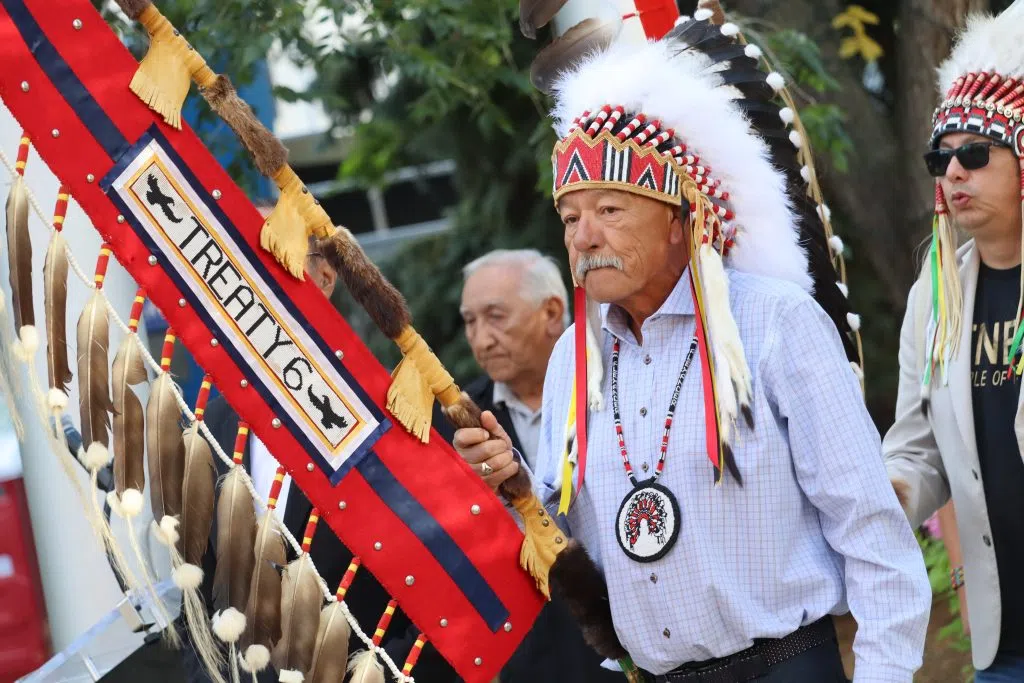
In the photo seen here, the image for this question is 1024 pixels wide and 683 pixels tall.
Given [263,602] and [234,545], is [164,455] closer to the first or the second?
[234,545]

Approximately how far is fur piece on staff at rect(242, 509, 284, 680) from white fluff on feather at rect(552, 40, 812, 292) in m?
1.08

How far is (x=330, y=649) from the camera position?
7.48ft

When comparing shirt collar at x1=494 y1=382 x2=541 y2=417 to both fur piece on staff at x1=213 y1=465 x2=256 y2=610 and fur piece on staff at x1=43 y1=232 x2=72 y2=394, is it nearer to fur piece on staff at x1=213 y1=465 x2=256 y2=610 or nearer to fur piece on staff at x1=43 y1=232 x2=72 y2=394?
fur piece on staff at x1=213 y1=465 x2=256 y2=610

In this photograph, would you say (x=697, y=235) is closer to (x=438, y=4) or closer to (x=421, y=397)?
(x=421, y=397)

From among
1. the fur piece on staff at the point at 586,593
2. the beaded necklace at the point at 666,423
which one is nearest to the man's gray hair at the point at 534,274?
the beaded necklace at the point at 666,423

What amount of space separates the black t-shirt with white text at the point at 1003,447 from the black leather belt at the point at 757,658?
1.89 ft

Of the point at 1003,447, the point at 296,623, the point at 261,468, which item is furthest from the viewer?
the point at 261,468

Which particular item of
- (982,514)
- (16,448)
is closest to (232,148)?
(16,448)

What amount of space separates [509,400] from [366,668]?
1.97 metres

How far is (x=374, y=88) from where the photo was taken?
661 centimetres

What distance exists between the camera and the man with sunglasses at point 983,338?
9.19ft

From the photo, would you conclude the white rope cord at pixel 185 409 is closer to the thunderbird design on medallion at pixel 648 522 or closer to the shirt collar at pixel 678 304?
the thunderbird design on medallion at pixel 648 522

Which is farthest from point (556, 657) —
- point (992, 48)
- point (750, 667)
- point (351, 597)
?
point (992, 48)

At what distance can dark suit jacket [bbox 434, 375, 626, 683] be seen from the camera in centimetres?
369
